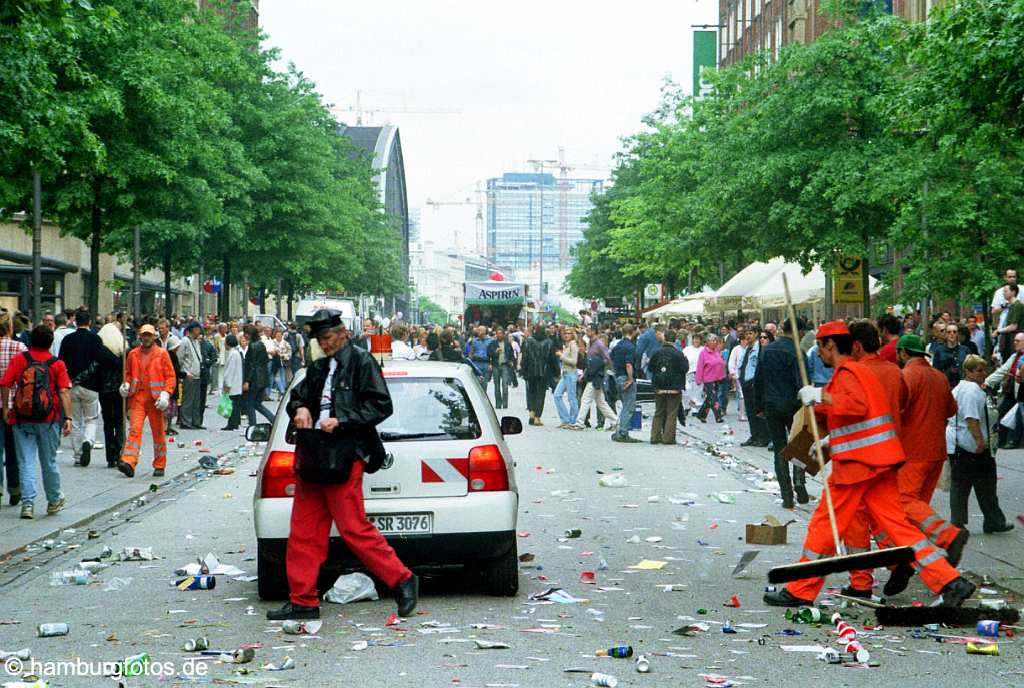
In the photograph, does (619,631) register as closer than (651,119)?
Yes

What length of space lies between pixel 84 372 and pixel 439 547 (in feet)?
32.6

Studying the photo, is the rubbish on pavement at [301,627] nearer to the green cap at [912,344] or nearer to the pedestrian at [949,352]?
the green cap at [912,344]

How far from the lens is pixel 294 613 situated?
26.6 ft

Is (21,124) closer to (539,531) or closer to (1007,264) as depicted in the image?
(539,531)

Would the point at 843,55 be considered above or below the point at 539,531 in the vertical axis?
above

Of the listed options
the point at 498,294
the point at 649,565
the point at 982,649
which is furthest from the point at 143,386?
the point at 498,294

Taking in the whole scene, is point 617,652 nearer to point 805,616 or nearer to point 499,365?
point 805,616

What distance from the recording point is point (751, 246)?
121 feet

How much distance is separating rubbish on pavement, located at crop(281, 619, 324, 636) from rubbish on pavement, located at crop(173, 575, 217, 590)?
61.2 inches

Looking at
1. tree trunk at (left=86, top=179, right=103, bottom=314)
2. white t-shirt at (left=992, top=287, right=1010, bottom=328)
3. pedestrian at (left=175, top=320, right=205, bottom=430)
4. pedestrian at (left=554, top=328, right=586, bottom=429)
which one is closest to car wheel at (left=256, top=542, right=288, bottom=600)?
white t-shirt at (left=992, top=287, right=1010, bottom=328)

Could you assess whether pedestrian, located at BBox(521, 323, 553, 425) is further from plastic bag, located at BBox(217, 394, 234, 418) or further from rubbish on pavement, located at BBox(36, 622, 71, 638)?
rubbish on pavement, located at BBox(36, 622, 71, 638)

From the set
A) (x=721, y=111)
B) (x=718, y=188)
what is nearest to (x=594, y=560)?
(x=718, y=188)

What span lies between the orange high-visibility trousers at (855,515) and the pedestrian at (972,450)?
330 cm

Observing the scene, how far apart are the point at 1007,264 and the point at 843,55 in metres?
7.08
